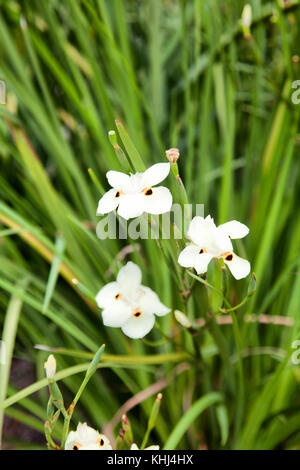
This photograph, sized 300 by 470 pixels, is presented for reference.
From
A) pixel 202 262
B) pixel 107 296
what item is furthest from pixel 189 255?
pixel 107 296

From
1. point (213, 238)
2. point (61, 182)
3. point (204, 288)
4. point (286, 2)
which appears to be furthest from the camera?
point (61, 182)

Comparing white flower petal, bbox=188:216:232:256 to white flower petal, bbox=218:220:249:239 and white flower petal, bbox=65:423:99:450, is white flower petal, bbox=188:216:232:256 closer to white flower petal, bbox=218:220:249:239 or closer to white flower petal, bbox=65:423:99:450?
white flower petal, bbox=218:220:249:239

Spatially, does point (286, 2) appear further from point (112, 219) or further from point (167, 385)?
point (167, 385)

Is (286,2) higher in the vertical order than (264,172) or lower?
higher

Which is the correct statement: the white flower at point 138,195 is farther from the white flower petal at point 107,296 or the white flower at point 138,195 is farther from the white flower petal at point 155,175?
the white flower petal at point 107,296

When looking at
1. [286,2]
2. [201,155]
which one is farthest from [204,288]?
[286,2]

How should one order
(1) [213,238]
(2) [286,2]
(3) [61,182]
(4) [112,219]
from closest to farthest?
1. (1) [213,238]
2. (4) [112,219]
3. (2) [286,2]
4. (3) [61,182]
